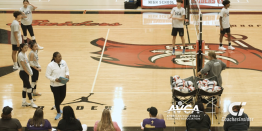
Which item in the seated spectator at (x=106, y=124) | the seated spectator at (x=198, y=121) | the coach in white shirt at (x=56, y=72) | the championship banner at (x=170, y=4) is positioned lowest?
the seated spectator at (x=198, y=121)

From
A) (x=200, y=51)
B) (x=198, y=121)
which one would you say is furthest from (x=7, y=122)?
(x=200, y=51)

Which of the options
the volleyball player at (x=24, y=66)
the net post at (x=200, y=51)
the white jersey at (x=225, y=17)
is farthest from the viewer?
the white jersey at (x=225, y=17)

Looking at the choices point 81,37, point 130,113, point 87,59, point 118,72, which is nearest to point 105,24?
point 81,37

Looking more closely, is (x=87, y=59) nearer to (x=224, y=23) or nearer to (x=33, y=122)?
(x=224, y=23)

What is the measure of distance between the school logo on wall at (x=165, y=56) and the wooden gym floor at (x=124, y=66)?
0.03 m

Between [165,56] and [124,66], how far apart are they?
1.57 metres

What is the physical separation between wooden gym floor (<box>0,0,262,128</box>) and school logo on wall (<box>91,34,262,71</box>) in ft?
0.10

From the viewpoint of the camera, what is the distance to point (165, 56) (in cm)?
1129

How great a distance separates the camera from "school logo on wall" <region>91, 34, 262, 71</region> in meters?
10.5

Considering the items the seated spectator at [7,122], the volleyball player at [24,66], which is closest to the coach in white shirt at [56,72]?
the volleyball player at [24,66]

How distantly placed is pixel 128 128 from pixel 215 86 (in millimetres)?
1936

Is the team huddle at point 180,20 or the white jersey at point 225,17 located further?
the white jersey at point 225,17

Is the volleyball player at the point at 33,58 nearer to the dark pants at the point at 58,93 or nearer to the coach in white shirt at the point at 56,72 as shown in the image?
the coach in white shirt at the point at 56,72

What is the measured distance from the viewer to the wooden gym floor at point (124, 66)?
25.8ft
